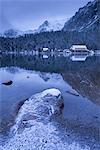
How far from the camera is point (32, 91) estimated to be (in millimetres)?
24781

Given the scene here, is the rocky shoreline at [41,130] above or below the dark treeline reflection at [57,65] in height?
above

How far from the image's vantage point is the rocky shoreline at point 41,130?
10.7 meters

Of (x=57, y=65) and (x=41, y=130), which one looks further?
(x=57, y=65)

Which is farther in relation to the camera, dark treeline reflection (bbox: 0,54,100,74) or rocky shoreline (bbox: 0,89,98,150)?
dark treeline reflection (bbox: 0,54,100,74)

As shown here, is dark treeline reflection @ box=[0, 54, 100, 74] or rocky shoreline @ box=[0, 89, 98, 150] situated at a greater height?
rocky shoreline @ box=[0, 89, 98, 150]

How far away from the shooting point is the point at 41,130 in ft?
40.4

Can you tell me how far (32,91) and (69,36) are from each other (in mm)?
119160

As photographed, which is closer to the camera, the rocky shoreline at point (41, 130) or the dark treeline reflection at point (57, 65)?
the rocky shoreline at point (41, 130)

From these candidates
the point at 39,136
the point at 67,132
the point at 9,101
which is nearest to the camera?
the point at 39,136

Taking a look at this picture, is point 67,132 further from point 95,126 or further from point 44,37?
point 44,37

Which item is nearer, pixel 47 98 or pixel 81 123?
pixel 81 123

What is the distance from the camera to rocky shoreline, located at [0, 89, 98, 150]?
10695 mm

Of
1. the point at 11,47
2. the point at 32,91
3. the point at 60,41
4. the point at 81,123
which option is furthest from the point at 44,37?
the point at 81,123

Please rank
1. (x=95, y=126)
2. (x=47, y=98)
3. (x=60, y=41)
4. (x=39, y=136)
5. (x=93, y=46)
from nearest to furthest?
(x=39, y=136)
(x=95, y=126)
(x=47, y=98)
(x=93, y=46)
(x=60, y=41)
